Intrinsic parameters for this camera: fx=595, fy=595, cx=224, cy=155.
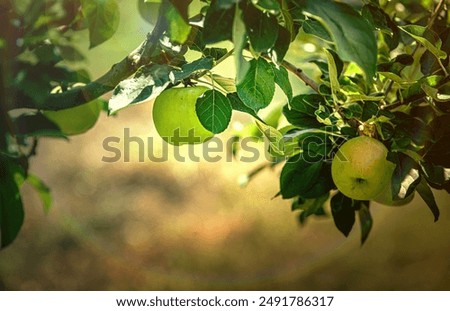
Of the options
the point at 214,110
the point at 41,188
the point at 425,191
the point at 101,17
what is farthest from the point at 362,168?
the point at 41,188

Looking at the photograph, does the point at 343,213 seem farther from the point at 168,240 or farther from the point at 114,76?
the point at 168,240

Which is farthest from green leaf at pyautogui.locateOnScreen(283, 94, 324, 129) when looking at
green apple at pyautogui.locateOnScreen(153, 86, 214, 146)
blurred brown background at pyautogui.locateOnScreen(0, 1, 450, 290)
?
blurred brown background at pyautogui.locateOnScreen(0, 1, 450, 290)

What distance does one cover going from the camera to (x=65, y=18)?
0.81 m

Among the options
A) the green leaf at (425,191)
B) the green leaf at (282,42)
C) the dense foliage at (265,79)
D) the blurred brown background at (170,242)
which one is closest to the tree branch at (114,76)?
the dense foliage at (265,79)

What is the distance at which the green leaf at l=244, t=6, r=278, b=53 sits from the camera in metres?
0.45

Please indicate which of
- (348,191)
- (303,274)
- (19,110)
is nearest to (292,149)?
(348,191)

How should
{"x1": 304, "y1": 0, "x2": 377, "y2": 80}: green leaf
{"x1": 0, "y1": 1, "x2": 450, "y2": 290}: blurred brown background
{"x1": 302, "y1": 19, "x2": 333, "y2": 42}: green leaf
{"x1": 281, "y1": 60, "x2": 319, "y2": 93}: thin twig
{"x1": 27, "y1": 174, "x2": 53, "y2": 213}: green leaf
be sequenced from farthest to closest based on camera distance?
{"x1": 0, "y1": 1, "x2": 450, "y2": 290}: blurred brown background → {"x1": 27, "y1": 174, "x2": 53, "y2": 213}: green leaf → {"x1": 281, "y1": 60, "x2": 319, "y2": 93}: thin twig → {"x1": 302, "y1": 19, "x2": 333, "y2": 42}: green leaf → {"x1": 304, "y1": 0, "x2": 377, "y2": 80}: green leaf

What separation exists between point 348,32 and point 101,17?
33cm

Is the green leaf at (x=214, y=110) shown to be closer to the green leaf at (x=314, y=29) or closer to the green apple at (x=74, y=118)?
the green leaf at (x=314, y=29)

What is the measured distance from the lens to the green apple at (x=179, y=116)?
2.05 feet

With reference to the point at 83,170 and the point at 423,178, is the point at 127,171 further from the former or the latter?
the point at 423,178

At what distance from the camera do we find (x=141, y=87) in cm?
49

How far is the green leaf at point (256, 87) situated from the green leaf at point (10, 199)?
34cm

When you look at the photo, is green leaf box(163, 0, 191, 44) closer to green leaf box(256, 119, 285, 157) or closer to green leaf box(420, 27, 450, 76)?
green leaf box(256, 119, 285, 157)
